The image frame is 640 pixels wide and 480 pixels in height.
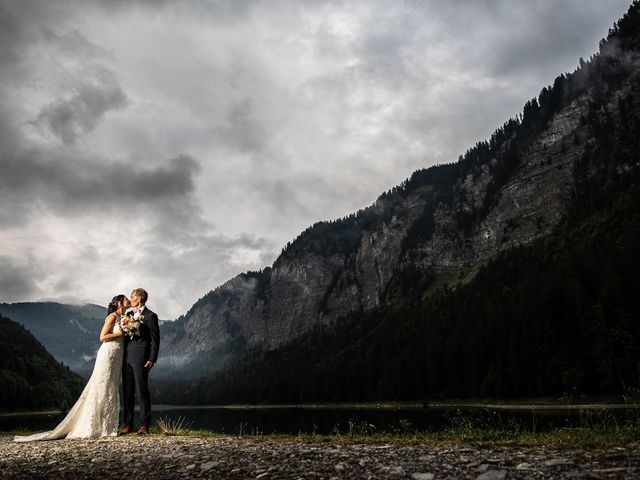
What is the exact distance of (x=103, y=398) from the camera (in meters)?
15.0

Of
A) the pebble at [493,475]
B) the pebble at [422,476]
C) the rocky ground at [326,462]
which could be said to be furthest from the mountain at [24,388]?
the pebble at [493,475]

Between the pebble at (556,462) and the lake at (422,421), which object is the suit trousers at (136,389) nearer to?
the lake at (422,421)

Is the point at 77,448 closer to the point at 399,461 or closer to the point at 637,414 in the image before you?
the point at 399,461

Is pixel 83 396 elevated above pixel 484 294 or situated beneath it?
situated beneath

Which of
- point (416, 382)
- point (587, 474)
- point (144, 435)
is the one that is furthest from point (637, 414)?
point (416, 382)

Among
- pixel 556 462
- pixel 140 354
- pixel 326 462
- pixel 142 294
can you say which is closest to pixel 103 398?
pixel 140 354

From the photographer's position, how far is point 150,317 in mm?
15500

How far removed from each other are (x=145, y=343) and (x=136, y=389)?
1.63 metres

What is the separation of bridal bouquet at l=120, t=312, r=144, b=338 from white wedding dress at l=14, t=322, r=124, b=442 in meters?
0.38

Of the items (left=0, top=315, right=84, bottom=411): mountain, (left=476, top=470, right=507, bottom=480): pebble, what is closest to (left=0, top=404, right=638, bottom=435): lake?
(left=476, top=470, right=507, bottom=480): pebble

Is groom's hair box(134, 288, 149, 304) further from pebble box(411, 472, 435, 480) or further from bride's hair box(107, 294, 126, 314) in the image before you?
pebble box(411, 472, 435, 480)

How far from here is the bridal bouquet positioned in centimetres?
1534

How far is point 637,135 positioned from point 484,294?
353ft

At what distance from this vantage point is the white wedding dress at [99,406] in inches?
571
